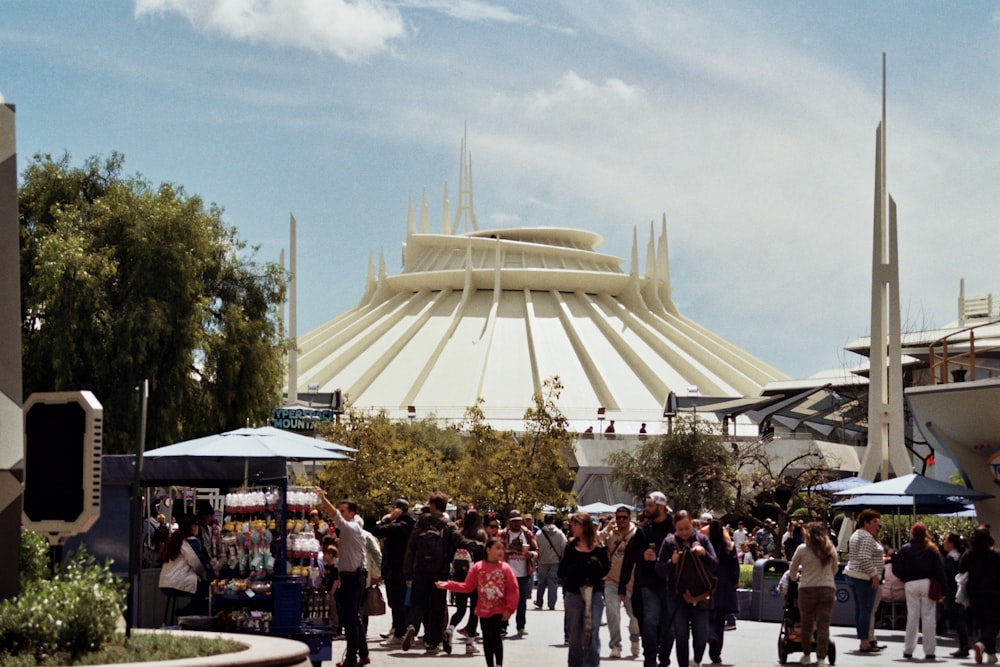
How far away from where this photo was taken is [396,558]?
1756 cm

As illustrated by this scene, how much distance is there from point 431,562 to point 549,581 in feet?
27.9

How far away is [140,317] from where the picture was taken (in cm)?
2966

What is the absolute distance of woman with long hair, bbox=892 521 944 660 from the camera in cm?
1647

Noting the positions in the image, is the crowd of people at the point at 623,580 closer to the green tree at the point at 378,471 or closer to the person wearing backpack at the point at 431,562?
the person wearing backpack at the point at 431,562

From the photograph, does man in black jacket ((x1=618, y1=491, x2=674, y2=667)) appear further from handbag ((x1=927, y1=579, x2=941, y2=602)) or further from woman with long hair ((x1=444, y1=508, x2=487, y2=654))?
handbag ((x1=927, y1=579, x2=941, y2=602))

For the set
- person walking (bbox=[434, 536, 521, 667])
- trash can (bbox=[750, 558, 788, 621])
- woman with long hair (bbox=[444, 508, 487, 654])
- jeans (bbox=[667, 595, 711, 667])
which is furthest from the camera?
trash can (bbox=[750, 558, 788, 621])

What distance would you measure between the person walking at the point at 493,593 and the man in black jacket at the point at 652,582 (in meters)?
1.63

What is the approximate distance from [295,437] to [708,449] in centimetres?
2695

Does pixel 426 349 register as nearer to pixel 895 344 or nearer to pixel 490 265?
pixel 490 265

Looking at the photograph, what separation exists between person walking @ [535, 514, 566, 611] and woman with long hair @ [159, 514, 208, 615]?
5245 millimetres

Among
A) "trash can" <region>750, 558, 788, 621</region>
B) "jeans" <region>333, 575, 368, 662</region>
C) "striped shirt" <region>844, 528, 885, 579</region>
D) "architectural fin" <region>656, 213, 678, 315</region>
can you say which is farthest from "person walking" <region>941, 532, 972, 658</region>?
"architectural fin" <region>656, 213, 678, 315</region>

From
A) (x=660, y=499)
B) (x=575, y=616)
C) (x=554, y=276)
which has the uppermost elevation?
(x=554, y=276)

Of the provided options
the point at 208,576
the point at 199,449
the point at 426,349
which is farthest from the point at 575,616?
the point at 426,349

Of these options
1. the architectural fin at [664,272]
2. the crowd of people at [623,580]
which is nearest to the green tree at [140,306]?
the crowd of people at [623,580]
